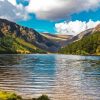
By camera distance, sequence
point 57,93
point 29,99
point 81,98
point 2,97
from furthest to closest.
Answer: point 57,93, point 81,98, point 29,99, point 2,97

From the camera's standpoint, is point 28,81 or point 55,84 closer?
point 55,84

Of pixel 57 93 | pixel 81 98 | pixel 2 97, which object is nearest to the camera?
pixel 2 97

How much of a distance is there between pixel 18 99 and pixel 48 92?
16.6 m

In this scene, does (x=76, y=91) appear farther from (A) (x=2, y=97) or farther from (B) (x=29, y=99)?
(A) (x=2, y=97)

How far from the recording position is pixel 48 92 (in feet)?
170

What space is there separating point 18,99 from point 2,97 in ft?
5.98

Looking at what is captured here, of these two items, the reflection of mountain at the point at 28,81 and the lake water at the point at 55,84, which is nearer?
the lake water at the point at 55,84

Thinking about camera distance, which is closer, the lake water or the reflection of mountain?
the lake water

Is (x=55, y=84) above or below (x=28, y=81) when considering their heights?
below

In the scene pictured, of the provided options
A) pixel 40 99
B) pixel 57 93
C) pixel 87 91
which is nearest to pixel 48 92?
pixel 57 93

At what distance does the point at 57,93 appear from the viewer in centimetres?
5056

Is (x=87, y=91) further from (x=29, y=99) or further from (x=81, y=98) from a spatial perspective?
(x=29, y=99)

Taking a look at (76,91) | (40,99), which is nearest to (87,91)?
(76,91)

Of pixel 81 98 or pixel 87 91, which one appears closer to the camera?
pixel 81 98
